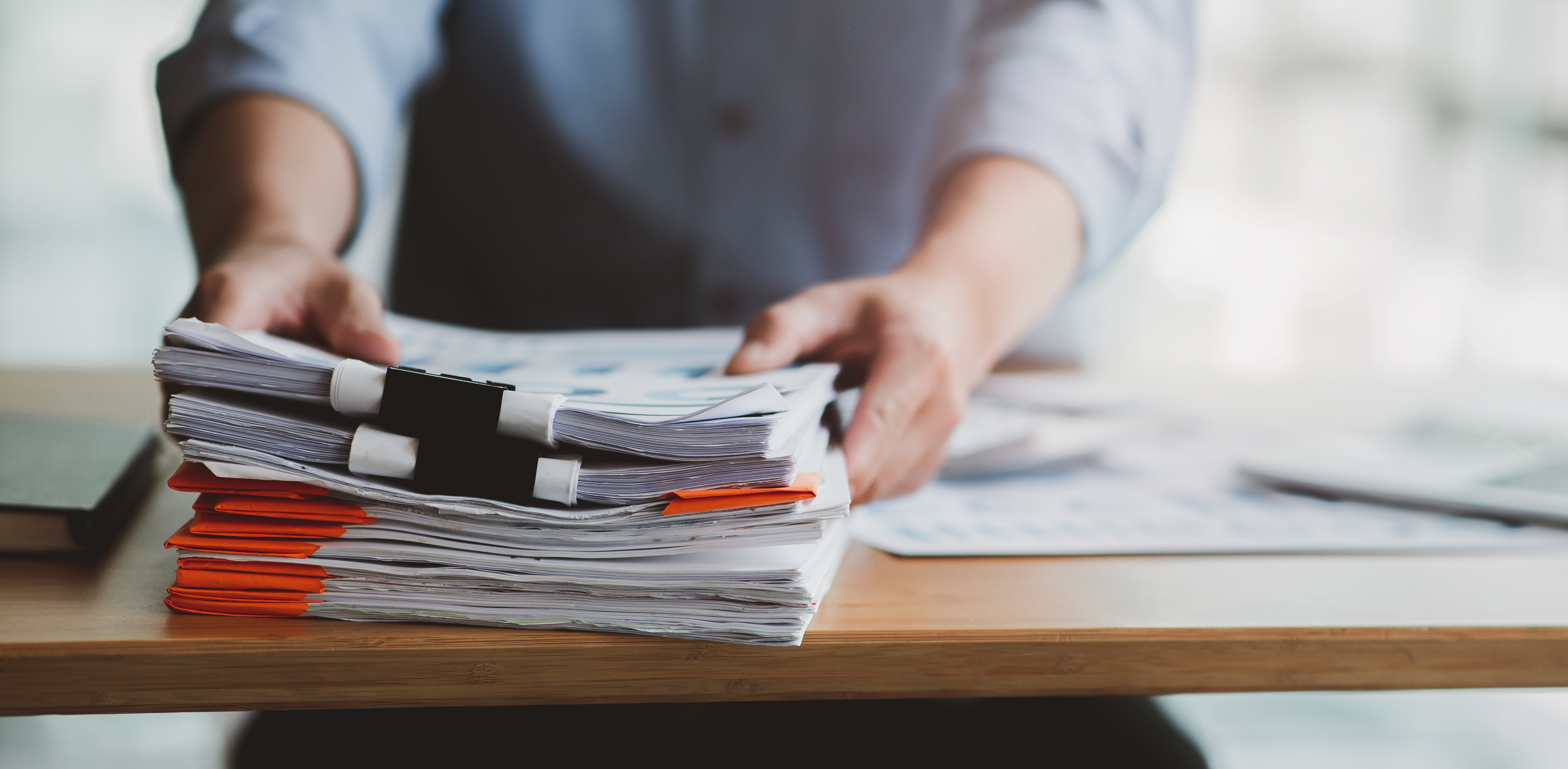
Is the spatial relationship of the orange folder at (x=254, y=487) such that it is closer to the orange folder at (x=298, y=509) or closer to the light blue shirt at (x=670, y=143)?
the orange folder at (x=298, y=509)

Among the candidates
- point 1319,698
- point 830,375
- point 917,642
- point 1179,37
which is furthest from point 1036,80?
point 1319,698

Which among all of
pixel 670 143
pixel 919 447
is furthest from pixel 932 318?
pixel 670 143

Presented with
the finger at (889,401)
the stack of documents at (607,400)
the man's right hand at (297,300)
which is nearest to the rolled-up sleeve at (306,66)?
the man's right hand at (297,300)

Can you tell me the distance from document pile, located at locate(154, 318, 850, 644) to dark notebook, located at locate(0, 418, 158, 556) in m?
0.11

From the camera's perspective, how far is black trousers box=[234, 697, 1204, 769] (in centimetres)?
61

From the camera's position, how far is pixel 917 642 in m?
0.39

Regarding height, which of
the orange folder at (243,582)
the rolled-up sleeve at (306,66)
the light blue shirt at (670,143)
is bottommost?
the orange folder at (243,582)

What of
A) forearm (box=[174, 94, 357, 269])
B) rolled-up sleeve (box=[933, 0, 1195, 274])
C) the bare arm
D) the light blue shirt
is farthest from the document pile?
the light blue shirt

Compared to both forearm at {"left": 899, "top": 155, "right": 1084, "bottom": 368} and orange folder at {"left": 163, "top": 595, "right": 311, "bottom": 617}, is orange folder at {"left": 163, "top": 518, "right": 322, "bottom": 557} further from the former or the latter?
forearm at {"left": 899, "top": 155, "right": 1084, "bottom": 368}

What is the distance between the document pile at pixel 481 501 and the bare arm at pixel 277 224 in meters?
0.10

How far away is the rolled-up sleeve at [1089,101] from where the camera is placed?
739 millimetres

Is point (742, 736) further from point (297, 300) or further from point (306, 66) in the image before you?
point (306, 66)

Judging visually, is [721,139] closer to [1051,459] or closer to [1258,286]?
[1051,459]

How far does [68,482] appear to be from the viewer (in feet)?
1.63
